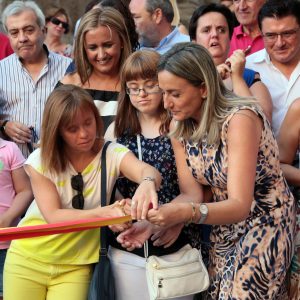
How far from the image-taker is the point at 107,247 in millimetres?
3811

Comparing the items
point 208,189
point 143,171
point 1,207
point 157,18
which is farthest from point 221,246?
point 157,18

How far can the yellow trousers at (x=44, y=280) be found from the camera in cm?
375

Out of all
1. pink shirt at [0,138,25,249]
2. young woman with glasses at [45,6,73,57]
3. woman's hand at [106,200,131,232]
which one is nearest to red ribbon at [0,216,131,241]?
woman's hand at [106,200,131,232]

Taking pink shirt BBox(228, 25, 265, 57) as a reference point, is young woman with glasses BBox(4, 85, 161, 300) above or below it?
below

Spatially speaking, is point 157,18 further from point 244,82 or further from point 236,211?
point 236,211

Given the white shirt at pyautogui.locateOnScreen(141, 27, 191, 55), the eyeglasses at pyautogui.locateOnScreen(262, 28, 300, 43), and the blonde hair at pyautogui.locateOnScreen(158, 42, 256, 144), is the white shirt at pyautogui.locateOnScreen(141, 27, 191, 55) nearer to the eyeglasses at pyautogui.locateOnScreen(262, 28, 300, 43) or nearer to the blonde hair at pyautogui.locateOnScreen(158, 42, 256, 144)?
the eyeglasses at pyautogui.locateOnScreen(262, 28, 300, 43)

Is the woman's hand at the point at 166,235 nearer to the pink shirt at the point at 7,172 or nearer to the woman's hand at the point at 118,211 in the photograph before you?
the woman's hand at the point at 118,211

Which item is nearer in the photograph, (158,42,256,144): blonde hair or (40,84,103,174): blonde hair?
(158,42,256,144): blonde hair

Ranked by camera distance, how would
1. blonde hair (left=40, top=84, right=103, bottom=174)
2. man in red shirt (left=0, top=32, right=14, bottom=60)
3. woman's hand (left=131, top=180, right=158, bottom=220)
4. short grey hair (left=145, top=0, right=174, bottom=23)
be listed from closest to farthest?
1. woman's hand (left=131, top=180, right=158, bottom=220)
2. blonde hair (left=40, top=84, right=103, bottom=174)
3. short grey hair (left=145, top=0, right=174, bottom=23)
4. man in red shirt (left=0, top=32, right=14, bottom=60)

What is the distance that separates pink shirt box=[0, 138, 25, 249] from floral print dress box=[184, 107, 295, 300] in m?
1.38

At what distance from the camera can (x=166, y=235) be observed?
3676mm

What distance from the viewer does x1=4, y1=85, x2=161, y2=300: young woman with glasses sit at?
12.2ft

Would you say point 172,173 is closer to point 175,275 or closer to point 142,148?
point 142,148

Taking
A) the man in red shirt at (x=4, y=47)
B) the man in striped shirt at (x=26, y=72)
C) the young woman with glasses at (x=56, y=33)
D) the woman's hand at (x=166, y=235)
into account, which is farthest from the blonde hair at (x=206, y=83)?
the young woman with glasses at (x=56, y=33)
